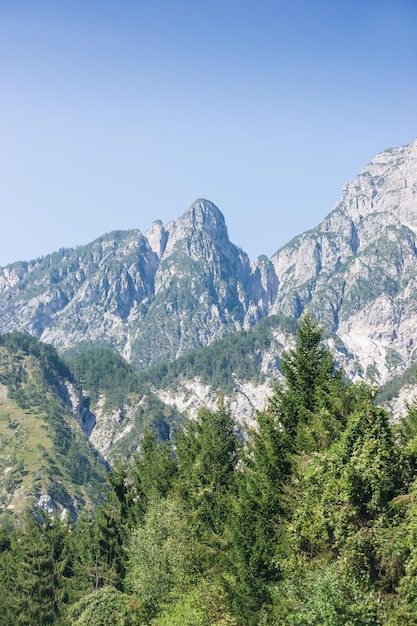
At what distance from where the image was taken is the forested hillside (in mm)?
37094

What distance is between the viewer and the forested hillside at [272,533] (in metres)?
37.1

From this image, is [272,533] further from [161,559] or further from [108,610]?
[108,610]

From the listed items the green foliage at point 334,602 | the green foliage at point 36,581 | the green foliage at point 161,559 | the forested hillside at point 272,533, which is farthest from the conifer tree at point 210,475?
the green foliage at point 334,602

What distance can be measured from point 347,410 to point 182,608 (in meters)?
19.3

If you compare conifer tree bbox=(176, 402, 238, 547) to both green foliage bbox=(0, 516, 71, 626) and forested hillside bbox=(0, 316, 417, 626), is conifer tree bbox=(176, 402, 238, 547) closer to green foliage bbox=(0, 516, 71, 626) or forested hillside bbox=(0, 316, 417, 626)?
forested hillside bbox=(0, 316, 417, 626)

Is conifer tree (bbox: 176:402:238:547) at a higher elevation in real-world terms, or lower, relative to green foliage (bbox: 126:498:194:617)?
higher

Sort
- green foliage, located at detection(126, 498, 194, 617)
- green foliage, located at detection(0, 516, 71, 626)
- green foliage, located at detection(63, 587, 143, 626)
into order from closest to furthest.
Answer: green foliage, located at detection(63, 587, 143, 626) < green foliage, located at detection(126, 498, 194, 617) < green foliage, located at detection(0, 516, 71, 626)

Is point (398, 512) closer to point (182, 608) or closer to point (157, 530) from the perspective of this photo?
point (182, 608)

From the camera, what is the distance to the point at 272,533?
163ft

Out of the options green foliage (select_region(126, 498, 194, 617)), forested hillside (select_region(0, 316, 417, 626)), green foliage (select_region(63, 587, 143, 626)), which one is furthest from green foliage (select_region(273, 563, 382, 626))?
green foliage (select_region(63, 587, 143, 626))

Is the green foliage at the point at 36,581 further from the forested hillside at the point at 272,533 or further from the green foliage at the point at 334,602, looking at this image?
the green foliage at the point at 334,602

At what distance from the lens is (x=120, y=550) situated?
271ft

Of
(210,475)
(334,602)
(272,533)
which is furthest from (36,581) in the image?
(334,602)

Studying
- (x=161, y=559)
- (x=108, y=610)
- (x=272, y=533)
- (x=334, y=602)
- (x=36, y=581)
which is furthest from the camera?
(x=36, y=581)
